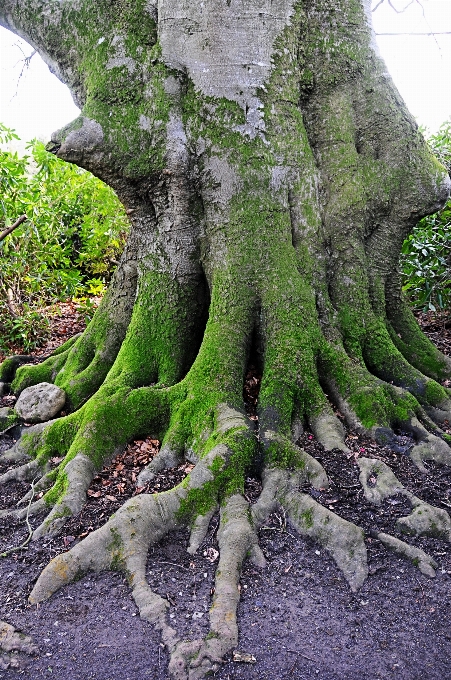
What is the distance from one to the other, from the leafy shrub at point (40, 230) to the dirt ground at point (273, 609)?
183 inches

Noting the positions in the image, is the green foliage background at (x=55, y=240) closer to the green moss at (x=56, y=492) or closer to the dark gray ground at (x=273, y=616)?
the green moss at (x=56, y=492)

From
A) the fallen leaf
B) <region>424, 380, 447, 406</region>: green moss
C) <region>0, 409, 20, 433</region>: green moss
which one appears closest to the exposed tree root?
the fallen leaf

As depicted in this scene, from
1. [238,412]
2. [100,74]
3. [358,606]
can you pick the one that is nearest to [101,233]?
[100,74]

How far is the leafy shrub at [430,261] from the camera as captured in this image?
21.2 ft

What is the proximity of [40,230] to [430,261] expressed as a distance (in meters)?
5.40

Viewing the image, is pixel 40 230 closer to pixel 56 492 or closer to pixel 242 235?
pixel 242 235

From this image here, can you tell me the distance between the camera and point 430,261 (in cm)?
672

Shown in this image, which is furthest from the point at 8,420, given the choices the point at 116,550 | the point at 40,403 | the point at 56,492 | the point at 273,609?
the point at 273,609

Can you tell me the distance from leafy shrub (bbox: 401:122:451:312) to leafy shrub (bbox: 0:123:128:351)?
4.51 m

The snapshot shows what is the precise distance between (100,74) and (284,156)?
173 cm

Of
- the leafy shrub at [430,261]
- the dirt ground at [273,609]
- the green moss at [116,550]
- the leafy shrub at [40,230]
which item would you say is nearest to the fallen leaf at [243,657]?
the dirt ground at [273,609]

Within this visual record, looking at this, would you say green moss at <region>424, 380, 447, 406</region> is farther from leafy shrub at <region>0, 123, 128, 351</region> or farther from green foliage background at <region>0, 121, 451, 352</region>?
leafy shrub at <region>0, 123, 128, 351</region>

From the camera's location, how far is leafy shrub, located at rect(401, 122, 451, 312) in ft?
21.2

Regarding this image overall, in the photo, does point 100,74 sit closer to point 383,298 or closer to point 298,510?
Result: point 383,298
